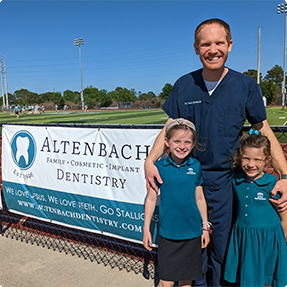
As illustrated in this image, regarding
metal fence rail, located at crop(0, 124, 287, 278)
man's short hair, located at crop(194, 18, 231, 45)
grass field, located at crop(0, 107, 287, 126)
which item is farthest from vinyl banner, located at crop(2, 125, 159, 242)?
grass field, located at crop(0, 107, 287, 126)

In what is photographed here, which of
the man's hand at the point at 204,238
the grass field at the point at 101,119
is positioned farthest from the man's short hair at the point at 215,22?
the grass field at the point at 101,119

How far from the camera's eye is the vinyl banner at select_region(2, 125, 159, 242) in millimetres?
3021

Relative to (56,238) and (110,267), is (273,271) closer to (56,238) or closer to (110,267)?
(110,267)

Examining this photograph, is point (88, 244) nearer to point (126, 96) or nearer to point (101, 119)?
point (101, 119)

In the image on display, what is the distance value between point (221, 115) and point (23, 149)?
291 centimetres

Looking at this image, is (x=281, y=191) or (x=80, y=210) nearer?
(x=281, y=191)

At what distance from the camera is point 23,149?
385cm

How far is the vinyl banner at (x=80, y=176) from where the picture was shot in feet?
9.91

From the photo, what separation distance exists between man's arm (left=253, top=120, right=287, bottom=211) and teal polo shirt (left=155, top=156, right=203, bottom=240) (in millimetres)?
585

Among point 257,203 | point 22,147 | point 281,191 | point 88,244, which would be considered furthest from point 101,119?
point 281,191

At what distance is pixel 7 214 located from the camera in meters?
4.48

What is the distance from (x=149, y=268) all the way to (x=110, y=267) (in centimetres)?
47

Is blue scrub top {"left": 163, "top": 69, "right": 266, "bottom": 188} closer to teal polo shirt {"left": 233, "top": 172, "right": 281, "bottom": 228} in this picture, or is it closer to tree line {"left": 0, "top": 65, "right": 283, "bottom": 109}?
teal polo shirt {"left": 233, "top": 172, "right": 281, "bottom": 228}

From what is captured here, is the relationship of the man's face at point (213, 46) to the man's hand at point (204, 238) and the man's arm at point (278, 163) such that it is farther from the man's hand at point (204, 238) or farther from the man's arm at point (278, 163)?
the man's hand at point (204, 238)
